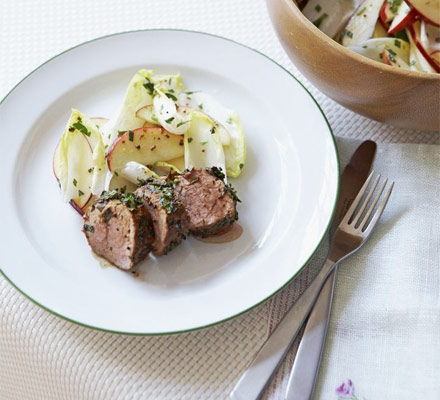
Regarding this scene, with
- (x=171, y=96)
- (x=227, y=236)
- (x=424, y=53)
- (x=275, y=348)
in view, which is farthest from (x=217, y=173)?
(x=424, y=53)

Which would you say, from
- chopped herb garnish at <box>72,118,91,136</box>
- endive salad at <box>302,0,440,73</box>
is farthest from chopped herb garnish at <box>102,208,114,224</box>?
endive salad at <box>302,0,440,73</box>

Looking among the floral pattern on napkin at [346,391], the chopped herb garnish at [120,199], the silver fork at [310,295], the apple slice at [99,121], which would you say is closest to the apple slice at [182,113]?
the apple slice at [99,121]

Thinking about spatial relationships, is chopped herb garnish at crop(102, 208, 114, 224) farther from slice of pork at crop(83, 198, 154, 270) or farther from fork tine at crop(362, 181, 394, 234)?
fork tine at crop(362, 181, 394, 234)

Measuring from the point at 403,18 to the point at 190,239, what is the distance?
103 cm

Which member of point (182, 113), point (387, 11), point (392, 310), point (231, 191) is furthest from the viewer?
point (387, 11)

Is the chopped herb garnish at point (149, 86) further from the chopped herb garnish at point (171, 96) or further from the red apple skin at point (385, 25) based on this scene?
the red apple skin at point (385, 25)

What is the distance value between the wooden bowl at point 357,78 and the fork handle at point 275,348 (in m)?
0.55

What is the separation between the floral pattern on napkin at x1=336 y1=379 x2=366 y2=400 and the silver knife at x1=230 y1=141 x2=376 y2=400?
0.16 metres

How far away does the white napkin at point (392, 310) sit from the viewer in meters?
1.49

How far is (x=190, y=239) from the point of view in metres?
1.73

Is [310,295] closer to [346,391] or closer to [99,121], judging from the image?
[346,391]

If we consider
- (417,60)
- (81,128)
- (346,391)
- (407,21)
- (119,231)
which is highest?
(407,21)

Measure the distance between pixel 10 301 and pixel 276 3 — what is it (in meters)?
1.18

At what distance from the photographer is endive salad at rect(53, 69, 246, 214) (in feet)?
5.99
